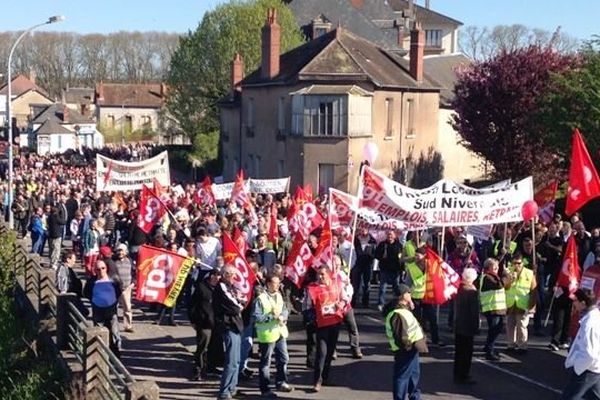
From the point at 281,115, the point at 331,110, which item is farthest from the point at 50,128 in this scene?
the point at 331,110

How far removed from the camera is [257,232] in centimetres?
1912

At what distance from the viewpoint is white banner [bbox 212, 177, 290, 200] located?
26600 mm

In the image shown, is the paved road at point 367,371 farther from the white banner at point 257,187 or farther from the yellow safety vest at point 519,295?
the white banner at point 257,187

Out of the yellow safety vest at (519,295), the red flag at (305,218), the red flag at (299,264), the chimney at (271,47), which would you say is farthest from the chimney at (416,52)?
the yellow safety vest at (519,295)

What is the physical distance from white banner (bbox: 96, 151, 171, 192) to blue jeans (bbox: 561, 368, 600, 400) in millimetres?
15593

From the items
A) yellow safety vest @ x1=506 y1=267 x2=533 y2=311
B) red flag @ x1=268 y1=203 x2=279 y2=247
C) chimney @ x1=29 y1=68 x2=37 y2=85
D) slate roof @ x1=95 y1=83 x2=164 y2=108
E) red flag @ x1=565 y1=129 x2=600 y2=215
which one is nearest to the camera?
yellow safety vest @ x1=506 y1=267 x2=533 y2=311

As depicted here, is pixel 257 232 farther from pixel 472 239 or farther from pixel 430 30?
pixel 430 30

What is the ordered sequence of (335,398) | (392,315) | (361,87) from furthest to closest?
(361,87) < (335,398) < (392,315)

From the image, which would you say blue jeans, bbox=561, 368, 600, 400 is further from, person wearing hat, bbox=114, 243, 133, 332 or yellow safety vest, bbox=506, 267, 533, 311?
person wearing hat, bbox=114, 243, 133, 332

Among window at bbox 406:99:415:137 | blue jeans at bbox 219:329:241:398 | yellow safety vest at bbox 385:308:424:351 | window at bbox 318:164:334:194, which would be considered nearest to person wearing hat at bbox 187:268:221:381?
blue jeans at bbox 219:329:241:398

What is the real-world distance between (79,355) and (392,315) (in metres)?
4.09

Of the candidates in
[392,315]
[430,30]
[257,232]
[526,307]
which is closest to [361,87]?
[257,232]

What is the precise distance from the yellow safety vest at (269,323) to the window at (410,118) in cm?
3393

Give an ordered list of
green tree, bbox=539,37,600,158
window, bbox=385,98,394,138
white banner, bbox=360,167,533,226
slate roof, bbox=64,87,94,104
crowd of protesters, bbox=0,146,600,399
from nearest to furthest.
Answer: crowd of protesters, bbox=0,146,600,399
white banner, bbox=360,167,533,226
green tree, bbox=539,37,600,158
window, bbox=385,98,394,138
slate roof, bbox=64,87,94,104
